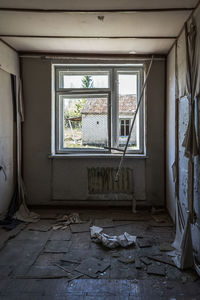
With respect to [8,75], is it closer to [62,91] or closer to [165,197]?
[62,91]

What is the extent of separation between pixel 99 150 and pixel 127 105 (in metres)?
0.89

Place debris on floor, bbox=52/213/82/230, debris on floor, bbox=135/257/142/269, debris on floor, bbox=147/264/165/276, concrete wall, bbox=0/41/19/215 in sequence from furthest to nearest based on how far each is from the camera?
concrete wall, bbox=0/41/19/215
debris on floor, bbox=52/213/82/230
debris on floor, bbox=135/257/142/269
debris on floor, bbox=147/264/165/276

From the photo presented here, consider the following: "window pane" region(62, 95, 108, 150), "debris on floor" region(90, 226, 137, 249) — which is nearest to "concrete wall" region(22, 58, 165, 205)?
"window pane" region(62, 95, 108, 150)

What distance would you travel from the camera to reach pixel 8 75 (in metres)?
3.98

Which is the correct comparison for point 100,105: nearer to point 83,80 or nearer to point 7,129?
point 83,80

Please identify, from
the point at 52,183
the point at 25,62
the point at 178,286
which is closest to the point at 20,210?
the point at 52,183

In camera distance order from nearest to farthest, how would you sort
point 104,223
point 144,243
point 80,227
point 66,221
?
point 144,243 → point 80,227 → point 104,223 → point 66,221

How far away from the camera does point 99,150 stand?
4.51m

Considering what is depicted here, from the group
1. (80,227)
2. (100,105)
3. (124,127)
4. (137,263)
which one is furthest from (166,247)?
(100,105)

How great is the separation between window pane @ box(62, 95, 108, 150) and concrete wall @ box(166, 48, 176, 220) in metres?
1.03

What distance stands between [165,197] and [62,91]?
95.7 inches

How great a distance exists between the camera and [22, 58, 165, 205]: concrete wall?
4.34 meters

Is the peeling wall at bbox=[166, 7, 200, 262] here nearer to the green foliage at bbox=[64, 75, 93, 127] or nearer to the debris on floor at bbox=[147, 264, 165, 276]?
the debris on floor at bbox=[147, 264, 165, 276]

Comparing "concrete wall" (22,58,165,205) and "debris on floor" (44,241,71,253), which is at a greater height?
"concrete wall" (22,58,165,205)
